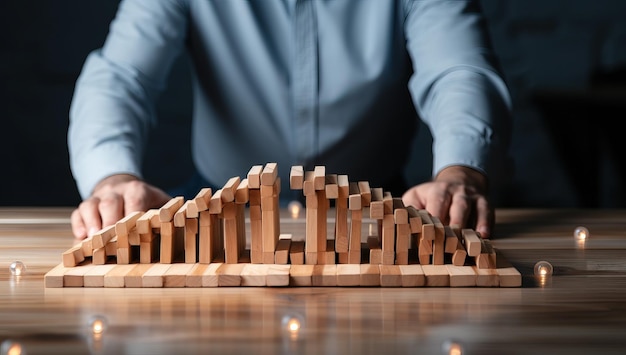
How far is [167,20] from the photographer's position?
2057mm

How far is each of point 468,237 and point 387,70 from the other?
1.21 metres

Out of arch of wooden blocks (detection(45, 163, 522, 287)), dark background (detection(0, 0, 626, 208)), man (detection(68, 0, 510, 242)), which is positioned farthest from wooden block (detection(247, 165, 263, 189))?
dark background (detection(0, 0, 626, 208))

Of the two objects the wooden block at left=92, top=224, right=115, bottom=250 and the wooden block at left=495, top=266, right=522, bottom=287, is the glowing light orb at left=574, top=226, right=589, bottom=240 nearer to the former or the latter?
the wooden block at left=495, top=266, right=522, bottom=287

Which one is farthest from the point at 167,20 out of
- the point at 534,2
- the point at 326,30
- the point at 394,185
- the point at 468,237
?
the point at 534,2

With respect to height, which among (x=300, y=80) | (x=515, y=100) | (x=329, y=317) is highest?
(x=515, y=100)

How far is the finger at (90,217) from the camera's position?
1.29m

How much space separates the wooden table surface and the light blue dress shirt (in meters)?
0.90

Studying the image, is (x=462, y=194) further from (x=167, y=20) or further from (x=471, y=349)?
(x=167, y=20)

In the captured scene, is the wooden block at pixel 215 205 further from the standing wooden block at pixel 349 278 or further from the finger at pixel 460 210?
the finger at pixel 460 210

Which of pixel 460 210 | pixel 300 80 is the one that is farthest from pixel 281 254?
pixel 300 80

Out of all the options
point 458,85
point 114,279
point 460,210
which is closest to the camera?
point 114,279

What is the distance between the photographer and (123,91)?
1.88 m

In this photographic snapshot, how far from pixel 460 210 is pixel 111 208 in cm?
53

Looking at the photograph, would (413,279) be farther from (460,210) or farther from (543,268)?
(460,210)
